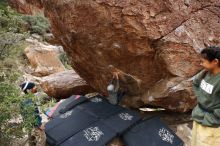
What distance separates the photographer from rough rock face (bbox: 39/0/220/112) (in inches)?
198

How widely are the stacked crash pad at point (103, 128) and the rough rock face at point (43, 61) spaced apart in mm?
6912

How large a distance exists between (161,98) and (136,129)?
555 mm

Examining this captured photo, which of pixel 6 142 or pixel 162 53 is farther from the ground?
pixel 162 53

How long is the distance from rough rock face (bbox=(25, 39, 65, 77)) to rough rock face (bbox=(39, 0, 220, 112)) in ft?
22.4

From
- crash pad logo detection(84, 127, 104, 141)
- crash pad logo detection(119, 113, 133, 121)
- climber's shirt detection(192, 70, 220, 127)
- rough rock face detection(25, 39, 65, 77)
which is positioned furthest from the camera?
rough rock face detection(25, 39, 65, 77)

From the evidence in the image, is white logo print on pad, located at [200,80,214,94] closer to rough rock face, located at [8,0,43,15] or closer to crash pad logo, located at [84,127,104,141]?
crash pad logo, located at [84,127,104,141]

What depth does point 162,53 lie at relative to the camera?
5.12 m

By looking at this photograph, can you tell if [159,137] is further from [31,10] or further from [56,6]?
[31,10]

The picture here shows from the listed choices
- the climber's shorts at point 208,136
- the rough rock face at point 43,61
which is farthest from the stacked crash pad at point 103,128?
the rough rock face at point 43,61

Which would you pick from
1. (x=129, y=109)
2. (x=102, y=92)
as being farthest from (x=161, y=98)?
(x=102, y=92)

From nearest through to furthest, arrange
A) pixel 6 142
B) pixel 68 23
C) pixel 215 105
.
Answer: pixel 215 105
pixel 6 142
pixel 68 23

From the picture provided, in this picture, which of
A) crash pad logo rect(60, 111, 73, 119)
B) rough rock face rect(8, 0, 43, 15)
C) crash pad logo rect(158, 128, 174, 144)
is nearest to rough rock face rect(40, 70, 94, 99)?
crash pad logo rect(60, 111, 73, 119)

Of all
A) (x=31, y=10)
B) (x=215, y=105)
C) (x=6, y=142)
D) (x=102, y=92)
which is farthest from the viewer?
(x=31, y=10)

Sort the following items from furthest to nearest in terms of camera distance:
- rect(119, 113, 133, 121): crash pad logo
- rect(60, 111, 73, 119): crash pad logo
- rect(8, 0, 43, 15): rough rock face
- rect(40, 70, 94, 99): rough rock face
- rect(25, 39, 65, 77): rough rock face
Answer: rect(8, 0, 43, 15): rough rock face, rect(25, 39, 65, 77): rough rock face, rect(40, 70, 94, 99): rough rock face, rect(60, 111, 73, 119): crash pad logo, rect(119, 113, 133, 121): crash pad logo
